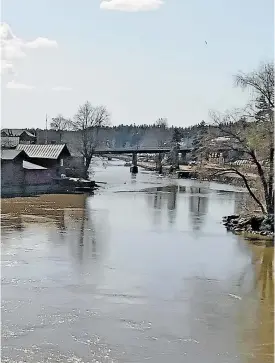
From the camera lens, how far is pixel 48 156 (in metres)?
37.0

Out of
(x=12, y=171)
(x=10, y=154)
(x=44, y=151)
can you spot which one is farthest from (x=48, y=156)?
(x=12, y=171)

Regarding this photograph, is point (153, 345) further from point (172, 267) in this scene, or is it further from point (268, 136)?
point (268, 136)

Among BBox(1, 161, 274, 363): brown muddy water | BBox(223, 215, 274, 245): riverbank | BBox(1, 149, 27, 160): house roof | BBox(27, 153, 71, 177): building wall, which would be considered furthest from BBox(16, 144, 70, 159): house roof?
BBox(223, 215, 274, 245): riverbank

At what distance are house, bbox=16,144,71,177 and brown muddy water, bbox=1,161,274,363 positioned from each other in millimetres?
16376

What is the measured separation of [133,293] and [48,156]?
27207mm

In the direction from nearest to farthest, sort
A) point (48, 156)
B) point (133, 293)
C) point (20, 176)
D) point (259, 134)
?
point (133, 293), point (259, 134), point (20, 176), point (48, 156)

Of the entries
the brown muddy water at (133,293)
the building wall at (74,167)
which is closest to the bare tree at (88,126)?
the building wall at (74,167)

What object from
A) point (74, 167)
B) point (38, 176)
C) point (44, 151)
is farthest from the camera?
point (74, 167)

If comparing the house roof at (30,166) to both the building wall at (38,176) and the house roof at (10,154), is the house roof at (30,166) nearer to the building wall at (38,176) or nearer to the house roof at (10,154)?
the building wall at (38,176)

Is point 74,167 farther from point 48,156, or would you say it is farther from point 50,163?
point 48,156

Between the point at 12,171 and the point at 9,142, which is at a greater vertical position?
the point at 9,142

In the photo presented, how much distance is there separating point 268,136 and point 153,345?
12.3 metres

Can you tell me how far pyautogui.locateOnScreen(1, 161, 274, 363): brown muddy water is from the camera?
8.13 metres

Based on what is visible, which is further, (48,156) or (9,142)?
(9,142)
